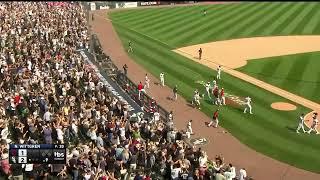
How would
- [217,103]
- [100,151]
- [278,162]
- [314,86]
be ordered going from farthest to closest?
[314,86] → [217,103] → [278,162] → [100,151]

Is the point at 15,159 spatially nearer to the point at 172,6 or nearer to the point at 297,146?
the point at 297,146

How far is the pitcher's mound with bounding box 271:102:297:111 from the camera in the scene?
33300 mm

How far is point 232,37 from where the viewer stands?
56.6 metres

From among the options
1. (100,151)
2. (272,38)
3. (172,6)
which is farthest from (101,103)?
(172,6)

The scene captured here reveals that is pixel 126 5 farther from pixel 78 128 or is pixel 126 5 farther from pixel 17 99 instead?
pixel 78 128

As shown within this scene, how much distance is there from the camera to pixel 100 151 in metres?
22.9

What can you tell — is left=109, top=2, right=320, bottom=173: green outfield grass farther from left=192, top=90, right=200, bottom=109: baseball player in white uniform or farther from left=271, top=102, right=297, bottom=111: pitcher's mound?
left=192, top=90, right=200, bottom=109: baseball player in white uniform

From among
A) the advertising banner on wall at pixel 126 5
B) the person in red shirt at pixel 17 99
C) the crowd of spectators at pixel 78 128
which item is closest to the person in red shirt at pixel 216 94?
the crowd of spectators at pixel 78 128

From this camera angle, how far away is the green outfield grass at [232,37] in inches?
1118

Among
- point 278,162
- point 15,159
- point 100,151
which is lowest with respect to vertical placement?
point 278,162

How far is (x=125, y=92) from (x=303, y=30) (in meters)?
32.2

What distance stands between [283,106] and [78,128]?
613 inches

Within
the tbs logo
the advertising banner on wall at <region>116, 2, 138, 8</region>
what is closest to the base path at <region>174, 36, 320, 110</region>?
the tbs logo

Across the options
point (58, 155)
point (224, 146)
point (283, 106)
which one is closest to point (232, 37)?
point (283, 106)
